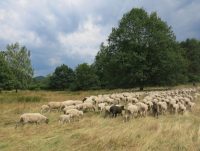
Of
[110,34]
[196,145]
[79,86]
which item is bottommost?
[196,145]

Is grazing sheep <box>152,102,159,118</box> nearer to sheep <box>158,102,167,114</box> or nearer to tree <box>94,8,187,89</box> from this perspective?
sheep <box>158,102,167,114</box>

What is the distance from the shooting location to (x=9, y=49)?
88.4 meters

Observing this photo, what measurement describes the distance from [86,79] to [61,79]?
40.1 feet

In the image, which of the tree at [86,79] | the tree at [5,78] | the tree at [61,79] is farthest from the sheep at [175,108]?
the tree at [61,79]

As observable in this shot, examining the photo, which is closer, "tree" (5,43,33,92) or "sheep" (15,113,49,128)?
"sheep" (15,113,49,128)

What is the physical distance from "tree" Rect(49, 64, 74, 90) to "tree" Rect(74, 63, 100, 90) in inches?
269

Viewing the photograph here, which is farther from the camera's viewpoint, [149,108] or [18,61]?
[18,61]

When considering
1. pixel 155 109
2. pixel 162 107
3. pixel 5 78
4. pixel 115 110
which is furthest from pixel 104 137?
pixel 5 78

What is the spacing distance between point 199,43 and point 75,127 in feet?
289

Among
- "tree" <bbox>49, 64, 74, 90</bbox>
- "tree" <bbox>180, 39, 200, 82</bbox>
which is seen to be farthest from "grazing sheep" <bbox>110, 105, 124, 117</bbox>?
"tree" <bbox>49, 64, 74, 90</bbox>

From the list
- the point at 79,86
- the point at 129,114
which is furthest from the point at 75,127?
the point at 79,86

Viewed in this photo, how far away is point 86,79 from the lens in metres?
101

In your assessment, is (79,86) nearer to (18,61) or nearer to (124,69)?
(18,61)

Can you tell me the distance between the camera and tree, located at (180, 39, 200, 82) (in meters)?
93.2
